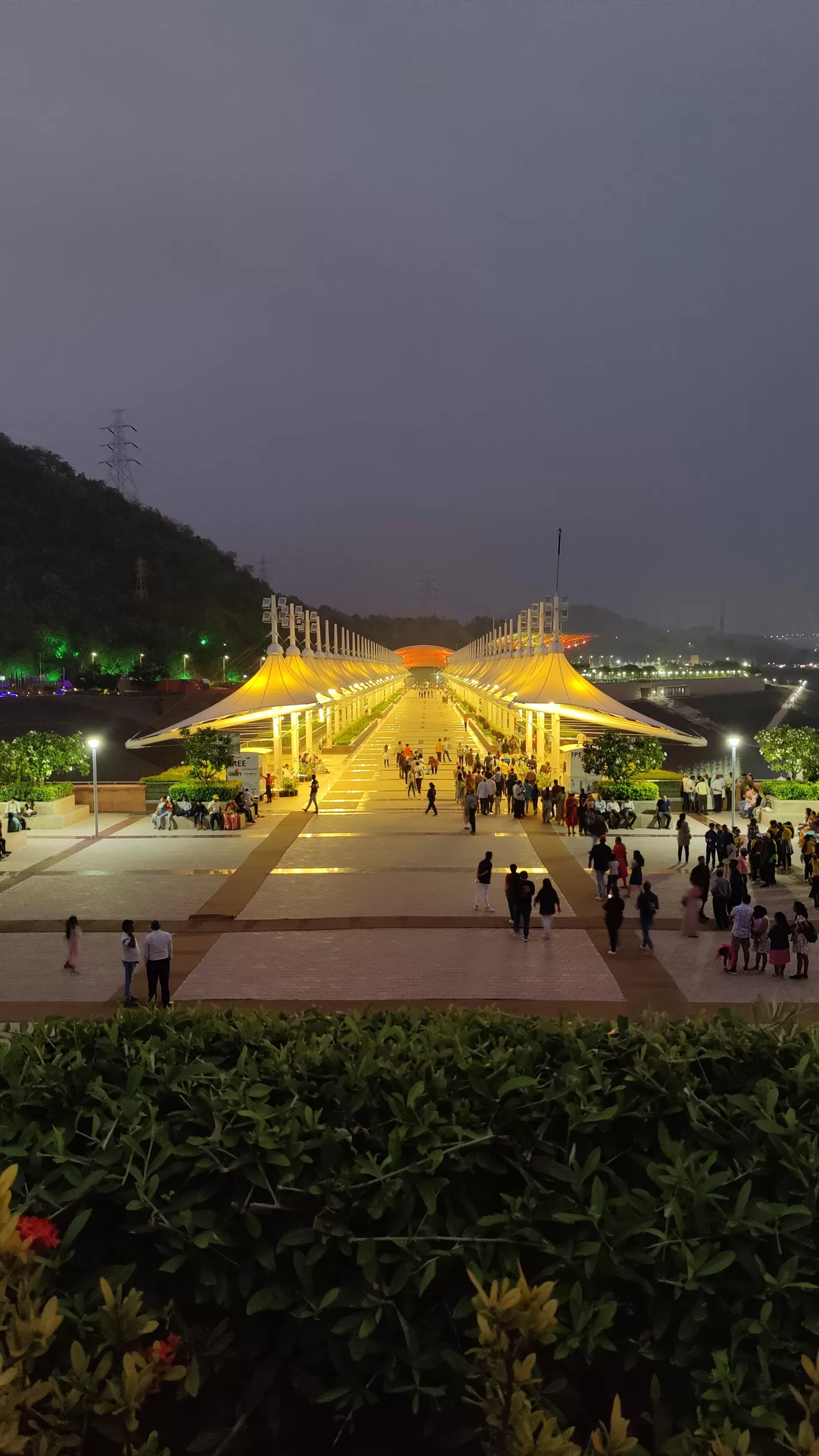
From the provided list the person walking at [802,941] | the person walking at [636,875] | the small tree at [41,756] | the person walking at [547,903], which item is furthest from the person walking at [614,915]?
the small tree at [41,756]

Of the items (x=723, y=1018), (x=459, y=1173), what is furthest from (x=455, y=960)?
(x=459, y=1173)

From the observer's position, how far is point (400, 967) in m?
11.4

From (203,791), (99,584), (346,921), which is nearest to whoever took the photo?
(346,921)

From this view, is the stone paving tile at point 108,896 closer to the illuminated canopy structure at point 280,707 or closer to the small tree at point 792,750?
the illuminated canopy structure at point 280,707

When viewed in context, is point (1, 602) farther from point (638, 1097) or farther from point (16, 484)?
point (638, 1097)

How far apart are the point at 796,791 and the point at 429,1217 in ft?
64.8

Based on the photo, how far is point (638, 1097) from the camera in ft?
13.1

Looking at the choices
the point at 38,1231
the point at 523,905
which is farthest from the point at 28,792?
the point at 38,1231

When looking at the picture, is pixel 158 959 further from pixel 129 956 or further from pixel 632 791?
pixel 632 791

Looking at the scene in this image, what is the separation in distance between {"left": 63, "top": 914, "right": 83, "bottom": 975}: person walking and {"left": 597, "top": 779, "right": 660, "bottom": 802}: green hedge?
14.2 m

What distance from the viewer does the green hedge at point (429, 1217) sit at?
11.4 feet

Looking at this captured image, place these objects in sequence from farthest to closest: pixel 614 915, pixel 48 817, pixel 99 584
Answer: pixel 99 584 < pixel 48 817 < pixel 614 915

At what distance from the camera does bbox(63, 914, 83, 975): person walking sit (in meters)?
11.4

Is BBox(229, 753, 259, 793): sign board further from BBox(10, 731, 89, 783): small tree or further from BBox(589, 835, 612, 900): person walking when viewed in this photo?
BBox(589, 835, 612, 900): person walking
